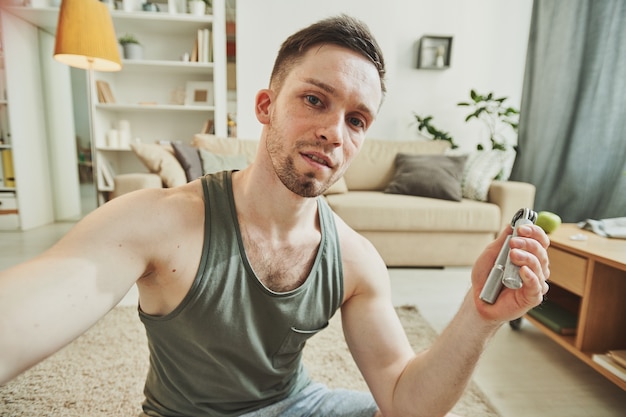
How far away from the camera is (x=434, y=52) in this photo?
361 centimetres

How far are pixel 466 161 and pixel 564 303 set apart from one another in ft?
4.85

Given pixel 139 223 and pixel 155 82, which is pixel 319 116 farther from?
pixel 155 82

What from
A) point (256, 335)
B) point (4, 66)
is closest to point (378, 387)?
point (256, 335)

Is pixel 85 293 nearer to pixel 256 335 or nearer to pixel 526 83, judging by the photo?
pixel 256 335

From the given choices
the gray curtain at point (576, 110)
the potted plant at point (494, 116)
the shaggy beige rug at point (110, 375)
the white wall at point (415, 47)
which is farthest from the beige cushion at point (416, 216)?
the white wall at point (415, 47)

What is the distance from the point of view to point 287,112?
658 mm

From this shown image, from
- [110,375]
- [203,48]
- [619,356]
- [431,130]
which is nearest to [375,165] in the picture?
[431,130]

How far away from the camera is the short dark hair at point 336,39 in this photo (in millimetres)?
669

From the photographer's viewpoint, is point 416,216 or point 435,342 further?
Answer: point 416,216

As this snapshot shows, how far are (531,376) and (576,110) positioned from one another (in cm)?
229

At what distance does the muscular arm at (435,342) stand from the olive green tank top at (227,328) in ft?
0.24

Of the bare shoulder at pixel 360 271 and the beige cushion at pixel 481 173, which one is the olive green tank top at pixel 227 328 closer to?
the bare shoulder at pixel 360 271

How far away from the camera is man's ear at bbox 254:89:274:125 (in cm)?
72

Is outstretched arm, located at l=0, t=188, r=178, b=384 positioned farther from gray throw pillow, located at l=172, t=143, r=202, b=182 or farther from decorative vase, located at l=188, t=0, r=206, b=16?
decorative vase, located at l=188, t=0, r=206, b=16
